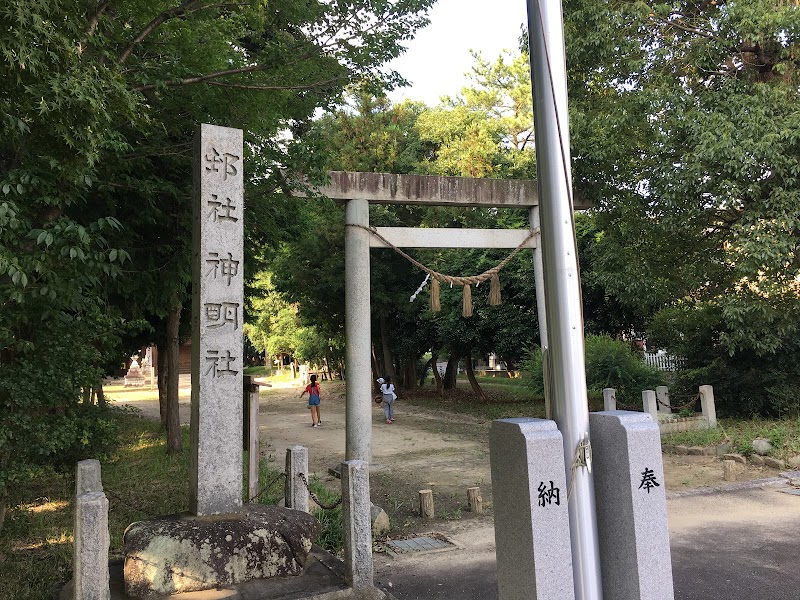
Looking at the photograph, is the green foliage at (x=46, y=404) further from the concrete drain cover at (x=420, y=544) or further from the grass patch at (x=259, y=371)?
the grass patch at (x=259, y=371)

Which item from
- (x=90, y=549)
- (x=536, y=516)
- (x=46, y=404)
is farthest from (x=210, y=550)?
(x=536, y=516)

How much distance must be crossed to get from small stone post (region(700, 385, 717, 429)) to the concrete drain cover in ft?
25.4

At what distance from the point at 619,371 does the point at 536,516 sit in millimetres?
13318

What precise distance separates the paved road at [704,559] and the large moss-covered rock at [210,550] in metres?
1.01

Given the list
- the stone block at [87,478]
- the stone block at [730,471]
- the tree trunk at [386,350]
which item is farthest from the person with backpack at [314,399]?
the stone block at [87,478]

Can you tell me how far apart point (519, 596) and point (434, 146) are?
2299cm

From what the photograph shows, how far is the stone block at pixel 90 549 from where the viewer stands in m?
4.00

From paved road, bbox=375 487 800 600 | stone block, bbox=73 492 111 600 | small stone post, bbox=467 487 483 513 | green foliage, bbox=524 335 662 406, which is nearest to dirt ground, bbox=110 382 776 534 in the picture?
small stone post, bbox=467 487 483 513

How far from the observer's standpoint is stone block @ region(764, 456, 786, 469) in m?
9.19

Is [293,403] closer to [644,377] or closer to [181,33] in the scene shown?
[644,377]

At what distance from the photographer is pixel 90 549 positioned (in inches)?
157

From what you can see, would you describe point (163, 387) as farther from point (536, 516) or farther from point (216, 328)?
point (536, 516)

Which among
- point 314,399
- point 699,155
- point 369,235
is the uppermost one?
point 699,155

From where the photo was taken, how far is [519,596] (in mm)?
2691
